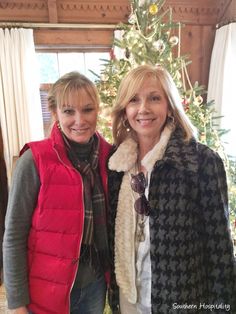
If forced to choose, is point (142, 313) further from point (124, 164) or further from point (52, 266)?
point (124, 164)

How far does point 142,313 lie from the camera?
3.71 ft

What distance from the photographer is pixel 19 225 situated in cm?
103

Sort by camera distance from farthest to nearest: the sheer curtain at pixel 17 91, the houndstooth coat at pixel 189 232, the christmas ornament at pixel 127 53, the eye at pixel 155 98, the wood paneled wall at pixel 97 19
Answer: the wood paneled wall at pixel 97 19, the sheer curtain at pixel 17 91, the christmas ornament at pixel 127 53, the eye at pixel 155 98, the houndstooth coat at pixel 189 232

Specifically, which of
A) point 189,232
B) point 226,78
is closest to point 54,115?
point 189,232

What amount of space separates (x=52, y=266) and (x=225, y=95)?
252 centimetres

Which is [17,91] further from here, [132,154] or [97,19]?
[132,154]

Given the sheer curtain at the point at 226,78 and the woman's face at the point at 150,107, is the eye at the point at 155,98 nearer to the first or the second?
the woman's face at the point at 150,107

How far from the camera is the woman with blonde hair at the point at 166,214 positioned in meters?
1.00

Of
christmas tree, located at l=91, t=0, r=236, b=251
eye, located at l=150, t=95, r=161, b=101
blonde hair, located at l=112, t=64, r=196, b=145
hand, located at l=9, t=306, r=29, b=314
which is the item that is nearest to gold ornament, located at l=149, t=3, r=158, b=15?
christmas tree, located at l=91, t=0, r=236, b=251

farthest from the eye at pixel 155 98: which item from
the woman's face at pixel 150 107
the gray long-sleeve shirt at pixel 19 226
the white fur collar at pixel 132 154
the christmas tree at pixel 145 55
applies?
the christmas tree at pixel 145 55

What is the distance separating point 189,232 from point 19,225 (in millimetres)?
632

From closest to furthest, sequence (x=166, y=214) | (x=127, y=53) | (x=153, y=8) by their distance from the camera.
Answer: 1. (x=166, y=214)
2. (x=153, y=8)
3. (x=127, y=53)

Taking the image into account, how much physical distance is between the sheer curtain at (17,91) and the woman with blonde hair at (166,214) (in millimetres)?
1809

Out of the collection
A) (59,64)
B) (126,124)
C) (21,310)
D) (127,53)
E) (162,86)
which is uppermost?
(59,64)
